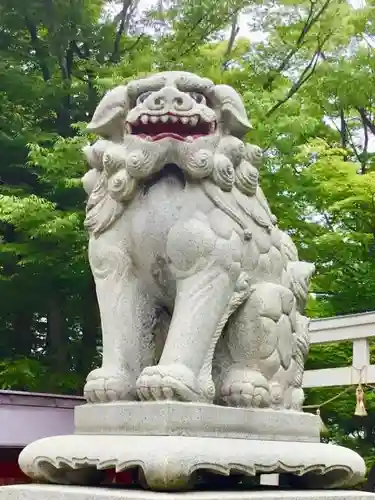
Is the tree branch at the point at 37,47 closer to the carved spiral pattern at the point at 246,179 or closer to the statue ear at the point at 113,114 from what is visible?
the statue ear at the point at 113,114

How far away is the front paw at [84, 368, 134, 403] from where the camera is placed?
7.75 feet

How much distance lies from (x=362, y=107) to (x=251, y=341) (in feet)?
23.6

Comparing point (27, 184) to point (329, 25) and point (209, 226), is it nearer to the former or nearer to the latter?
point (329, 25)

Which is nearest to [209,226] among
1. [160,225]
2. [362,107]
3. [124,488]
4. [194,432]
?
[160,225]

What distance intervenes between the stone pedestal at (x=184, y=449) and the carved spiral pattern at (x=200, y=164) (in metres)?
0.82

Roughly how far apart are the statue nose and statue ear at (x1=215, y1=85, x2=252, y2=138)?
0.66ft

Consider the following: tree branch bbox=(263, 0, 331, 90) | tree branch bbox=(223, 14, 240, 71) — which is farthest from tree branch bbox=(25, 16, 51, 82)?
tree branch bbox=(263, 0, 331, 90)

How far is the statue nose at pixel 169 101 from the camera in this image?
2.51 meters

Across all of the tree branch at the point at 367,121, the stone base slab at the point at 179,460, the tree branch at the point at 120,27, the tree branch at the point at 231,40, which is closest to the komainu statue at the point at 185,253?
the stone base slab at the point at 179,460

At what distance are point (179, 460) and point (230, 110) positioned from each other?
1326mm

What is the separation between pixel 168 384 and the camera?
2191 mm

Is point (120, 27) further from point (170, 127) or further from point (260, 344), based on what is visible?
point (260, 344)

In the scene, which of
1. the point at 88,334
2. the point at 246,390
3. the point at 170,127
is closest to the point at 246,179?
the point at 170,127

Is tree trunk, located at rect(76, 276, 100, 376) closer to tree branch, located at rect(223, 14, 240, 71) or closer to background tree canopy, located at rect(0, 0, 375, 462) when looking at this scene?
background tree canopy, located at rect(0, 0, 375, 462)
